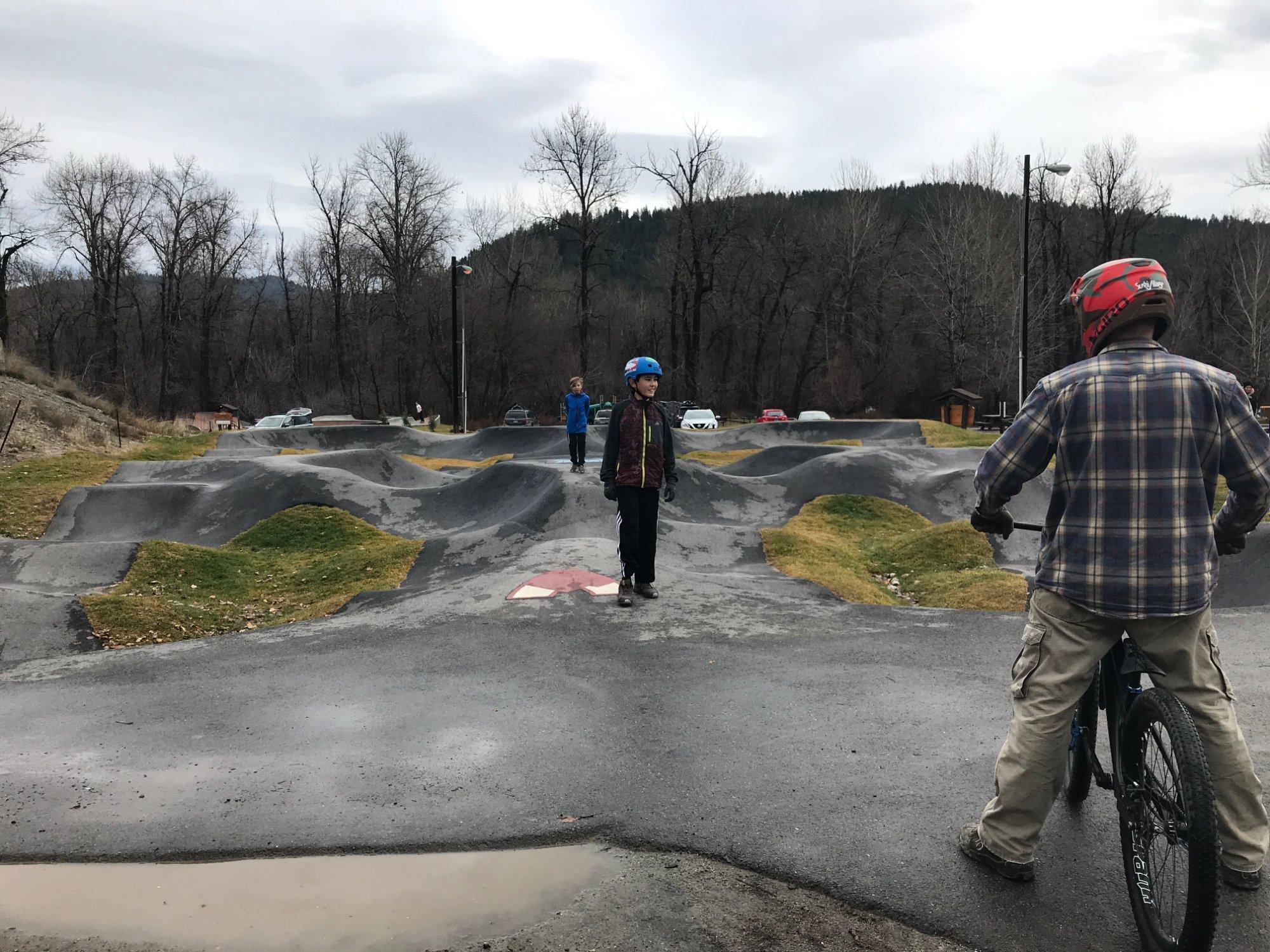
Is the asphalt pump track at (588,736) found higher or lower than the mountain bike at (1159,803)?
lower

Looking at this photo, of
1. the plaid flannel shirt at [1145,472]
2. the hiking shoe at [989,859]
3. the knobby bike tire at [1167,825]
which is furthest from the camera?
the hiking shoe at [989,859]

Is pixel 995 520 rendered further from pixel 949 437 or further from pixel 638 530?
pixel 949 437

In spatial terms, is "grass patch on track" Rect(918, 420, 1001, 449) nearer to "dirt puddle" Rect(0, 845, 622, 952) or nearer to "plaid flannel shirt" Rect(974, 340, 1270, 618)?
"plaid flannel shirt" Rect(974, 340, 1270, 618)

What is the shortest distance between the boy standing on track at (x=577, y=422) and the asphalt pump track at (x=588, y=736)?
277 inches

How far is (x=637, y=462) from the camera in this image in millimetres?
7855

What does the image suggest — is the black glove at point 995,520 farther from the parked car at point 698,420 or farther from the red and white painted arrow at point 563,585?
the parked car at point 698,420

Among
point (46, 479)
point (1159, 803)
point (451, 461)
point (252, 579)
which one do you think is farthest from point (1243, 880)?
point (451, 461)

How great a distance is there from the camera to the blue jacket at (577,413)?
685 inches

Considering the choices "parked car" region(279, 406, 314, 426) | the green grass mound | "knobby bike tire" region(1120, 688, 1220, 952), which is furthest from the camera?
"parked car" region(279, 406, 314, 426)

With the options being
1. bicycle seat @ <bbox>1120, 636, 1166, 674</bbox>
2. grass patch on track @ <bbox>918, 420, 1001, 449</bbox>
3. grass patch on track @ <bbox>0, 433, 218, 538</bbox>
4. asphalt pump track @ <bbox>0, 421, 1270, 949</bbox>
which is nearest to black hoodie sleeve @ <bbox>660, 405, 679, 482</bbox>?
asphalt pump track @ <bbox>0, 421, 1270, 949</bbox>

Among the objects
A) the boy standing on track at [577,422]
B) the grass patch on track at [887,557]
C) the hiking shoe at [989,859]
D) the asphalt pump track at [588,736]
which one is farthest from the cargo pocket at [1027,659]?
the boy standing on track at [577,422]

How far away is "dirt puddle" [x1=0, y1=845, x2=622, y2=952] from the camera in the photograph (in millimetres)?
3004

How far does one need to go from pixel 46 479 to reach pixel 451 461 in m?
10.3

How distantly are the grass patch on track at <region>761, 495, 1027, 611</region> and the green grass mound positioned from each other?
5324mm
